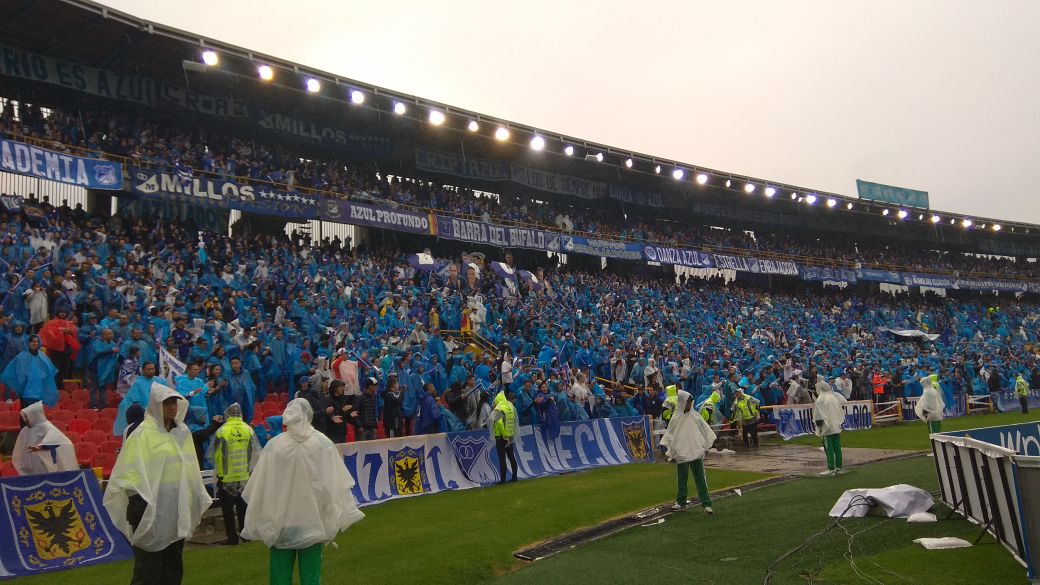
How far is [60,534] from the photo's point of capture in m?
8.91

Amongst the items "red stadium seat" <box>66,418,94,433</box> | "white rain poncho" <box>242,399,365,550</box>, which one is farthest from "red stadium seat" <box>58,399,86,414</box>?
"white rain poncho" <box>242,399,365,550</box>

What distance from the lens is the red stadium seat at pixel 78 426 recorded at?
1238 centimetres

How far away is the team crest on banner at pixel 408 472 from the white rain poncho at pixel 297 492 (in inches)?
322

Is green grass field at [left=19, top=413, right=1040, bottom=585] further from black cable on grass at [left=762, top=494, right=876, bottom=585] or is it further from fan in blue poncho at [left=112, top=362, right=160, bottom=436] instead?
fan in blue poncho at [left=112, top=362, right=160, bottom=436]

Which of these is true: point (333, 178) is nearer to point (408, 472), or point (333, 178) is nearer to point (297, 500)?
point (408, 472)

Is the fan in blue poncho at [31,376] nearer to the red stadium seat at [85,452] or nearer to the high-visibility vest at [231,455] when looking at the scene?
the red stadium seat at [85,452]

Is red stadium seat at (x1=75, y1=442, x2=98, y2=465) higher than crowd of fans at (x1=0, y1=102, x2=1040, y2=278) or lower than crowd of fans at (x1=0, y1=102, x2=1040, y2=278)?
lower

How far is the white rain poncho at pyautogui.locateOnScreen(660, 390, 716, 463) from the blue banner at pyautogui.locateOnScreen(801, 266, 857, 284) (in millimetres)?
39556

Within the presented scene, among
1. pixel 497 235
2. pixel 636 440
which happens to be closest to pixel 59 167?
pixel 497 235

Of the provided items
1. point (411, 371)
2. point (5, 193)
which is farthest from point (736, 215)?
point (5, 193)

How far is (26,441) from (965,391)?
34.6 m

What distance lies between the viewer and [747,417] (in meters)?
21.3

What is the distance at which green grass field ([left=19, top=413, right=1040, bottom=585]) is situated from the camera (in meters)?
7.46

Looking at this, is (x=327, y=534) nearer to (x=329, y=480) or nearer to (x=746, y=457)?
(x=329, y=480)
